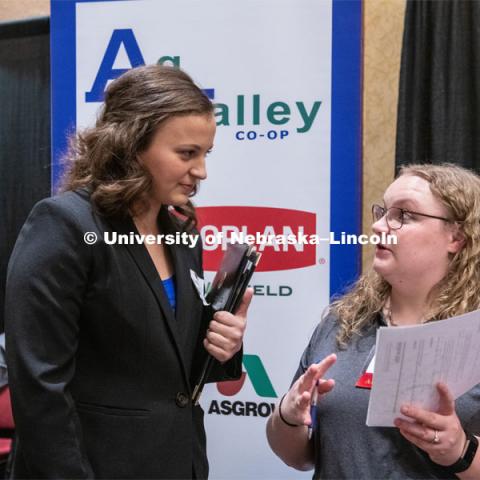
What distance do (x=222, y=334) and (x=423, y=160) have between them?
1.58 meters

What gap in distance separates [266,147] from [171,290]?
4.41 feet

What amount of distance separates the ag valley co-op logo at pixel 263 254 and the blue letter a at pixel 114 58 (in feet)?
2.27

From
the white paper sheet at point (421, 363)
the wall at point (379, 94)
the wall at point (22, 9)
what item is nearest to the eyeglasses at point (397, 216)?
the white paper sheet at point (421, 363)

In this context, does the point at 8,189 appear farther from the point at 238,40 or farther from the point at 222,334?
the point at 222,334

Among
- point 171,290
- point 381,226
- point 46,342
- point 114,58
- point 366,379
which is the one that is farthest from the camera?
point 114,58

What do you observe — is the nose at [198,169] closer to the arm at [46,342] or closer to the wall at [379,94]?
the arm at [46,342]

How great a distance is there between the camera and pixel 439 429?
1.38 meters

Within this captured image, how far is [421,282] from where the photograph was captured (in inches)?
65.0

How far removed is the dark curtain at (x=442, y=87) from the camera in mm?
2607

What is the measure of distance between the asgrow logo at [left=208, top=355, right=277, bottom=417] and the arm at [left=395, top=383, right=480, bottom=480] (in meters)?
1.31

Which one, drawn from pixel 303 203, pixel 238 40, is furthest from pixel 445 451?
pixel 238 40

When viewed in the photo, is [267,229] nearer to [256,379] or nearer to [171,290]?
[256,379]

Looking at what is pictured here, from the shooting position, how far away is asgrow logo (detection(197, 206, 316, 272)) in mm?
2668

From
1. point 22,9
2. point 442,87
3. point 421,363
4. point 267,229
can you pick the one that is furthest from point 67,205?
point 22,9
